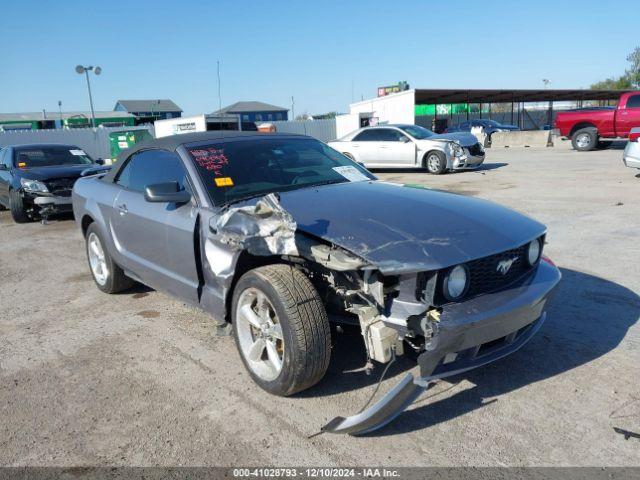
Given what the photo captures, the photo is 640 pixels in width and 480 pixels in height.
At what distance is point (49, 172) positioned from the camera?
394 inches

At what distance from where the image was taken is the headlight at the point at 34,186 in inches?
388

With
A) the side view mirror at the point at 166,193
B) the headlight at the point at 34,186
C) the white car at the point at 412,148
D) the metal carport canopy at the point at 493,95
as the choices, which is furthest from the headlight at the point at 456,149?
the metal carport canopy at the point at 493,95

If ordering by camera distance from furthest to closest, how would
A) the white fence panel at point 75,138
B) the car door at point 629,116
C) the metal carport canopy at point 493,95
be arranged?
the metal carport canopy at point 493,95 → the white fence panel at point 75,138 → the car door at point 629,116

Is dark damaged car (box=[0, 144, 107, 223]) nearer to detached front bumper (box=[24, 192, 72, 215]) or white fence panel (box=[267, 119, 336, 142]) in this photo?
detached front bumper (box=[24, 192, 72, 215])

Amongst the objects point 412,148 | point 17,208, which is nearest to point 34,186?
point 17,208

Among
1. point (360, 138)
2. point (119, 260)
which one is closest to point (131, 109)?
point (360, 138)

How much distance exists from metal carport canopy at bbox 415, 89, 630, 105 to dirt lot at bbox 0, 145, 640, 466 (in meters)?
31.1

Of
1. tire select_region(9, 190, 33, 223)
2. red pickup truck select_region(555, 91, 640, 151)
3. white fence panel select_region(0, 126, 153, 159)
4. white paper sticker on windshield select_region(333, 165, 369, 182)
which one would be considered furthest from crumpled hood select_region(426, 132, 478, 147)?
white fence panel select_region(0, 126, 153, 159)

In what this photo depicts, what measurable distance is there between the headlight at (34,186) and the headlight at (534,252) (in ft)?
30.8

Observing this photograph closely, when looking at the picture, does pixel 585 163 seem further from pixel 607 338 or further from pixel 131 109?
pixel 131 109

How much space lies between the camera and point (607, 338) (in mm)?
3662

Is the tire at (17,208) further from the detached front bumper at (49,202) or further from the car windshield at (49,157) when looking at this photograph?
the car windshield at (49,157)

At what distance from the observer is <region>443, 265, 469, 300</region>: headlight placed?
104 inches

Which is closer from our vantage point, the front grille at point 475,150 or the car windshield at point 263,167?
the car windshield at point 263,167
